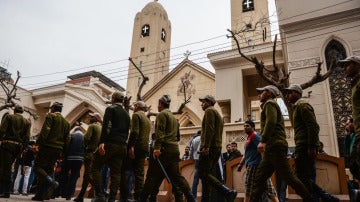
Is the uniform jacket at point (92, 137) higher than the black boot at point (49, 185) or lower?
higher

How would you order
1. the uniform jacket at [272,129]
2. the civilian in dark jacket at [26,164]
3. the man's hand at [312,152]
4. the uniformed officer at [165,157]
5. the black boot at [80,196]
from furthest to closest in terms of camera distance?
the civilian in dark jacket at [26,164], the black boot at [80,196], the uniformed officer at [165,157], the man's hand at [312,152], the uniform jacket at [272,129]

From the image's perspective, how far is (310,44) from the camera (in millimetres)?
12250

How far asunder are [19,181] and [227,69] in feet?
40.6

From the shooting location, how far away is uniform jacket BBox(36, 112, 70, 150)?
5.35 m

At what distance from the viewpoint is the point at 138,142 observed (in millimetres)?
5512

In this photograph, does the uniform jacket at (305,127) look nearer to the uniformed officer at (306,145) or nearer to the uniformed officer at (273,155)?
the uniformed officer at (306,145)

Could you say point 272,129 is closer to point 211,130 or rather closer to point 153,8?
point 211,130

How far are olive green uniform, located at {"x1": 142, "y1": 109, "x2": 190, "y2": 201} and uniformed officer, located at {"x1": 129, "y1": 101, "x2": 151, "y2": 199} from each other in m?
0.65

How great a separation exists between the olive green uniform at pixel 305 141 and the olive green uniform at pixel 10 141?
216 inches

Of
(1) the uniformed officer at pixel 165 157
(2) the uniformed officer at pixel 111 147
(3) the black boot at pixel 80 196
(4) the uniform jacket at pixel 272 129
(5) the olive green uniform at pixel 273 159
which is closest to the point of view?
(5) the olive green uniform at pixel 273 159

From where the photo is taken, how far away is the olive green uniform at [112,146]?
471cm

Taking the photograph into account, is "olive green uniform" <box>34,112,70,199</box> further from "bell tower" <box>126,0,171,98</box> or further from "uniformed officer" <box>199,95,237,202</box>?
"bell tower" <box>126,0,171,98</box>

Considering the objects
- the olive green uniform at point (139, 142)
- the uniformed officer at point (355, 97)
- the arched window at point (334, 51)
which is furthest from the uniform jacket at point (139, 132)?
the arched window at point (334, 51)

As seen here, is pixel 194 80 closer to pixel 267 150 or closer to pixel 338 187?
pixel 338 187
